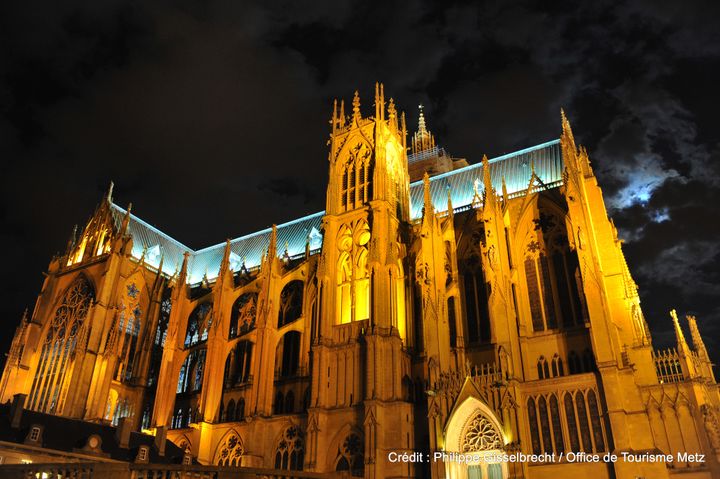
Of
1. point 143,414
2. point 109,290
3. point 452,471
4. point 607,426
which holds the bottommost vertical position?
point 452,471

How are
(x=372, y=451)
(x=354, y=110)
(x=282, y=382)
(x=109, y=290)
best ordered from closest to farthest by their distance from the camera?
(x=372, y=451) → (x=282, y=382) → (x=354, y=110) → (x=109, y=290)

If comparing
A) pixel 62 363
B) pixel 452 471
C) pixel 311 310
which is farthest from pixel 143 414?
pixel 452 471

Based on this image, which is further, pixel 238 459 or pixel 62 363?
pixel 62 363

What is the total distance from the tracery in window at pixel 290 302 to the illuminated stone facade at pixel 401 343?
0.12 meters

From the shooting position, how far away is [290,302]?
40.7m

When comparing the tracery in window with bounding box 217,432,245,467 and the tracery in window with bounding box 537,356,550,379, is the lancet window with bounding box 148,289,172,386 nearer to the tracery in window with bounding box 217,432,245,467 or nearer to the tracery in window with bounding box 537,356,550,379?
the tracery in window with bounding box 217,432,245,467

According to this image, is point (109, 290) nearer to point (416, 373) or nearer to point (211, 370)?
point (211, 370)

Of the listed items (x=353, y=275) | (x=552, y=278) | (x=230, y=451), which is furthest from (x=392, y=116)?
(x=230, y=451)

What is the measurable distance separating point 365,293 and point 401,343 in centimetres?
407

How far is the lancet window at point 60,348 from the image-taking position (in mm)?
40844

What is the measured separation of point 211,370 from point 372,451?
13.1 meters

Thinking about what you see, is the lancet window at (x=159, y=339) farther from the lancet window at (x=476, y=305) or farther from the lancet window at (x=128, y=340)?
the lancet window at (x=476, y=305)

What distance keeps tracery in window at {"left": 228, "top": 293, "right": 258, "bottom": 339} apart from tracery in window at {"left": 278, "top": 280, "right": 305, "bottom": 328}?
99.5 inches

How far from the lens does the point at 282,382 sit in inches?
1414
